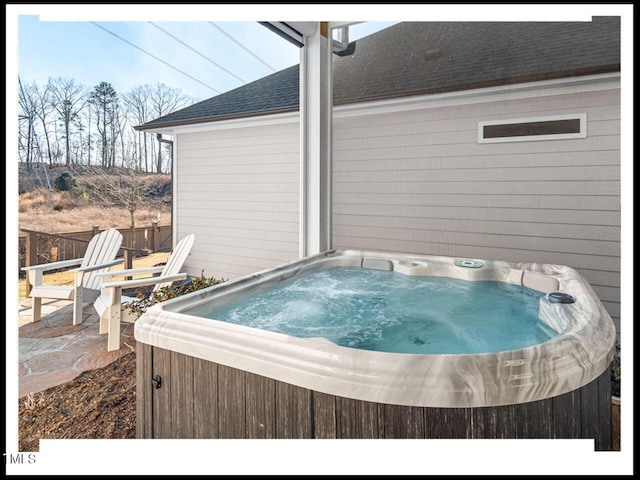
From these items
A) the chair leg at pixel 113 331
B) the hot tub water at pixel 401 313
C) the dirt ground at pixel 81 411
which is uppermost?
the hot tub water at pixel 401 313

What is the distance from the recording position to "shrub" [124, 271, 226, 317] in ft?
8.06

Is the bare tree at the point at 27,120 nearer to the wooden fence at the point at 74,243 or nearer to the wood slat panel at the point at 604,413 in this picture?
the wooden fence at the point at 74,243

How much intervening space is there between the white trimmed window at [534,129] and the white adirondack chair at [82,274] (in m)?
2.37

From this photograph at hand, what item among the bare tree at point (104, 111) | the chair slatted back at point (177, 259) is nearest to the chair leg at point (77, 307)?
the chair slatted back at point (177, 259)

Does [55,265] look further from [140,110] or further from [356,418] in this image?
[356,418]

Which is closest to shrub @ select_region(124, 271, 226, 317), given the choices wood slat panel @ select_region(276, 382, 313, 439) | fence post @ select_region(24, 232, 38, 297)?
fence post @ select_region(24, 232, 38, 297)

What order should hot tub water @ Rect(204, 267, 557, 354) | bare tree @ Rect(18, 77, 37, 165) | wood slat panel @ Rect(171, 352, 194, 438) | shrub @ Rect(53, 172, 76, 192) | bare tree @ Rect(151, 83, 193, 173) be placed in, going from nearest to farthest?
wood slat panel @ Rect(171, 352, 194, 438) → hot tub water @ Rect(204, 267, 557, 354) → bare tree @ Rect(18, 77, 37, 165) → shrub @ Rect(53, 172, 76, 192) → bare tree @ Rect(151, 83, 193, 173)

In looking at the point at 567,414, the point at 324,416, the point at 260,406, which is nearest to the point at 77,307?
the point at 260,406

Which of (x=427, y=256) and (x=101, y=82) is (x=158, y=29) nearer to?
(x=101, y=82)

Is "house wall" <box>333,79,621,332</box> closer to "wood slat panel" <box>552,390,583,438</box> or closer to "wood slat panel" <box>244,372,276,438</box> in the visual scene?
"wood slat panel" <box>552,390,583,438</box>

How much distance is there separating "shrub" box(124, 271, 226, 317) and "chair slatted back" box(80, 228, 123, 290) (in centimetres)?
26

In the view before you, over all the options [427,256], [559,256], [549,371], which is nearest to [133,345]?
[427,256]

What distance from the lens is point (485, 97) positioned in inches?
89.8
